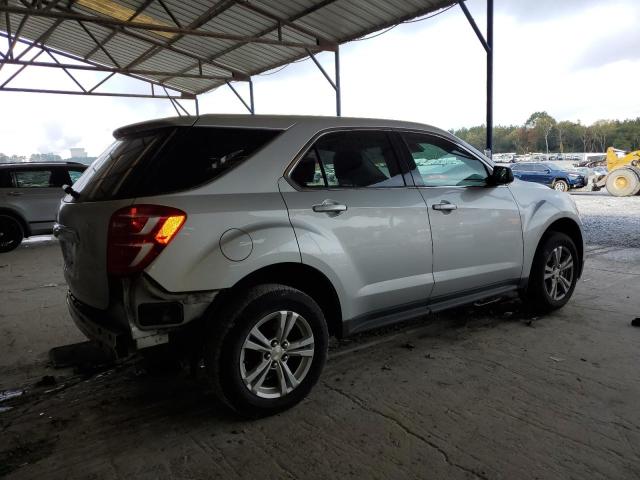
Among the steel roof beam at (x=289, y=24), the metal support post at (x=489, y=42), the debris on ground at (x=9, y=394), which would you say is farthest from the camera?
the steel roof beam at (x=289, y=24)

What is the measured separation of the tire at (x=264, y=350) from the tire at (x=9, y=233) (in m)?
8.41

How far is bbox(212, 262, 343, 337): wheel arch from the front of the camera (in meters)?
2.51

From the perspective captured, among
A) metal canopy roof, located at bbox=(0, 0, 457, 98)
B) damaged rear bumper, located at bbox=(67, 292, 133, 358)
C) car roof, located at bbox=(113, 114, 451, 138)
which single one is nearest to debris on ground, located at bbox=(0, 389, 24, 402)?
damaged rear bumper, located at bbox=(67, 292, 133, 358)

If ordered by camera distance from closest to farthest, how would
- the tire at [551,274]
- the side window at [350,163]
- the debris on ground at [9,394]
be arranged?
1. the side window at [350,163]
2. the debris on ground at [9,394]
3. the tire at [551,274]

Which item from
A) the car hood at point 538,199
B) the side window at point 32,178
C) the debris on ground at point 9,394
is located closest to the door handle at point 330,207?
the car hood at point 538,199

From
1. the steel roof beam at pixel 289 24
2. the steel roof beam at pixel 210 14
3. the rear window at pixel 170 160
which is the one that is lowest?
the rear window at pixel 170 160

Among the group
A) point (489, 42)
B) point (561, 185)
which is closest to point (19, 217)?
point (489, 42)

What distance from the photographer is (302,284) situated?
9.30 ft

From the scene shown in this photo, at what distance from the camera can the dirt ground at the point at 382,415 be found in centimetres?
221

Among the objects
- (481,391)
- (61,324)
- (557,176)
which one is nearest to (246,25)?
(61,324)

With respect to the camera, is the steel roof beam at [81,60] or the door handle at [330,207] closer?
the door handle at [330,207]

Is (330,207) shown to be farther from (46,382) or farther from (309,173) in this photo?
(46,382)

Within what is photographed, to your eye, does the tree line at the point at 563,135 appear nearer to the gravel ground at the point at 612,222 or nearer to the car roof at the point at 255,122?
the gravel ground at the point at 612,222

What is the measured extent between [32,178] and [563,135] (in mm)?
81676
